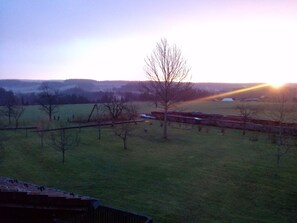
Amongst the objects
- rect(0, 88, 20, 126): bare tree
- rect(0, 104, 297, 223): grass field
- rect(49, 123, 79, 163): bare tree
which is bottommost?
rect(0, 104, 297, 223): grass field

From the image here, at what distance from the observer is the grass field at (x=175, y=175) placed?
48.5ft

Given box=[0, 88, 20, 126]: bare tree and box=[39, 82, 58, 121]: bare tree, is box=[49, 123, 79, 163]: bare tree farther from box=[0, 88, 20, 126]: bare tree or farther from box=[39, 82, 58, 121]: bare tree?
box=[39, 82, 58, 121]: bare tree

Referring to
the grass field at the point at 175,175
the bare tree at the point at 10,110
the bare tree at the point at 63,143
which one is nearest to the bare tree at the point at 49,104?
the bare tree at the point at 10,110

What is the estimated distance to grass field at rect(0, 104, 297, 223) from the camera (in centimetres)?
1477

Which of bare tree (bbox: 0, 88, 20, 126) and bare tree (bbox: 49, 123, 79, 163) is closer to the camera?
bare tree (bbox: 49, 123, 79, 163)

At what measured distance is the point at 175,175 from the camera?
2020 centimetres

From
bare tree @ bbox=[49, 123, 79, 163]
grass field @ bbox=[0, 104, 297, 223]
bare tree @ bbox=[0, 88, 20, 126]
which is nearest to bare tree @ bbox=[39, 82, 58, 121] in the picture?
bare tree @ bbox=[0, 88, 20, 126]

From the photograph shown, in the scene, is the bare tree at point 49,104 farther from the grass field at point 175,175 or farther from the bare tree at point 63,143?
the grass field at point 175,175

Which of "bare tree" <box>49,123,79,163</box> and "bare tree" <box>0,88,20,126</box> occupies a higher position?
"bare tree" <box>0,88,20,126</box>

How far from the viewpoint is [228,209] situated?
14.7 meters

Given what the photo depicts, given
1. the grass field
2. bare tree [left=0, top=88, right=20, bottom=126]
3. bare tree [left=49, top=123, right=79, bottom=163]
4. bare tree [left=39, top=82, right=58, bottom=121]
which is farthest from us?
bare tree [left=39, top=82, right=58, bottom=121]

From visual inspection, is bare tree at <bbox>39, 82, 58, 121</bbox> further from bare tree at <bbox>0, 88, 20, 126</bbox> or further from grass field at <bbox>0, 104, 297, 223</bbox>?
grass field at <bbox>0, 104, 297, 223</bbox>

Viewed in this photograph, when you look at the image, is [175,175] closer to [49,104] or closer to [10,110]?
[10,110]

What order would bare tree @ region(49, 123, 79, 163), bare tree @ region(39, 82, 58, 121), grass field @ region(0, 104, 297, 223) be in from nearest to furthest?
grass field @ region(0, 104, 297, 223), bare tree @ region(49, 123, 79, 163), bare tree @ region(39, 82, 58, 121)
